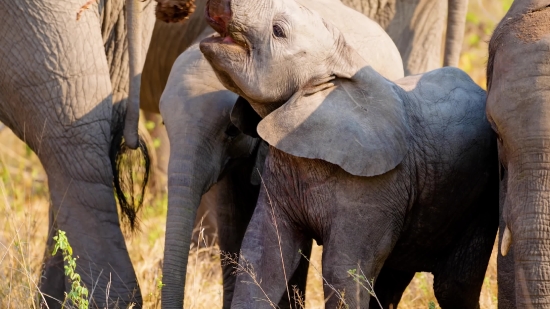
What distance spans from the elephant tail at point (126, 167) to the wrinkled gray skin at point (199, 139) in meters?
0.43

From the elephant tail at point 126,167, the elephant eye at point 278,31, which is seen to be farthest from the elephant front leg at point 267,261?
the elephant tail at point 126,167

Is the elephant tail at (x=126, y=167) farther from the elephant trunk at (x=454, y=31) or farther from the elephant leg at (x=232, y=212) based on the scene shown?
the elephant trunk at (x=454, y=31)

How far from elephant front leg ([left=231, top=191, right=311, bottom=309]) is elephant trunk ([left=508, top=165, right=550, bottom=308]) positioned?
77 centimetres

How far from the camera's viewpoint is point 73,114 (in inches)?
163

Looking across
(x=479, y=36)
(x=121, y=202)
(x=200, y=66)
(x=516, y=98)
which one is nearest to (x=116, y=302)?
(x=121, y=202)

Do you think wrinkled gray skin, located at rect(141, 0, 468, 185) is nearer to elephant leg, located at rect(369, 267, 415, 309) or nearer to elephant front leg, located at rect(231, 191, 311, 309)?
elephant leg, located at rect(369, 267, 415, 309)

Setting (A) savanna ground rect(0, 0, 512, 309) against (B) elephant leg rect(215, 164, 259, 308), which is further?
(B) elephant leg rect(215, 164, 259, 308)

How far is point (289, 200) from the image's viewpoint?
3.62m

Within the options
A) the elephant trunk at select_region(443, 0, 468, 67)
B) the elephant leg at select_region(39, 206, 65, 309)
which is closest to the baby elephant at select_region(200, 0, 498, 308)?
the elephant trunk at select_region(443, 0, 468, 67)

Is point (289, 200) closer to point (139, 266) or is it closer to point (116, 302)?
point (116, 302)

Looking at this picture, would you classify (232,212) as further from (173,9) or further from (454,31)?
(454,31)

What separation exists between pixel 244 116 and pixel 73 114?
0.75 m

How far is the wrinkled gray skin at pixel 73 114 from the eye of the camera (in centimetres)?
408

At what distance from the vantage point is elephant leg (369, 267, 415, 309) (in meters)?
4.23
